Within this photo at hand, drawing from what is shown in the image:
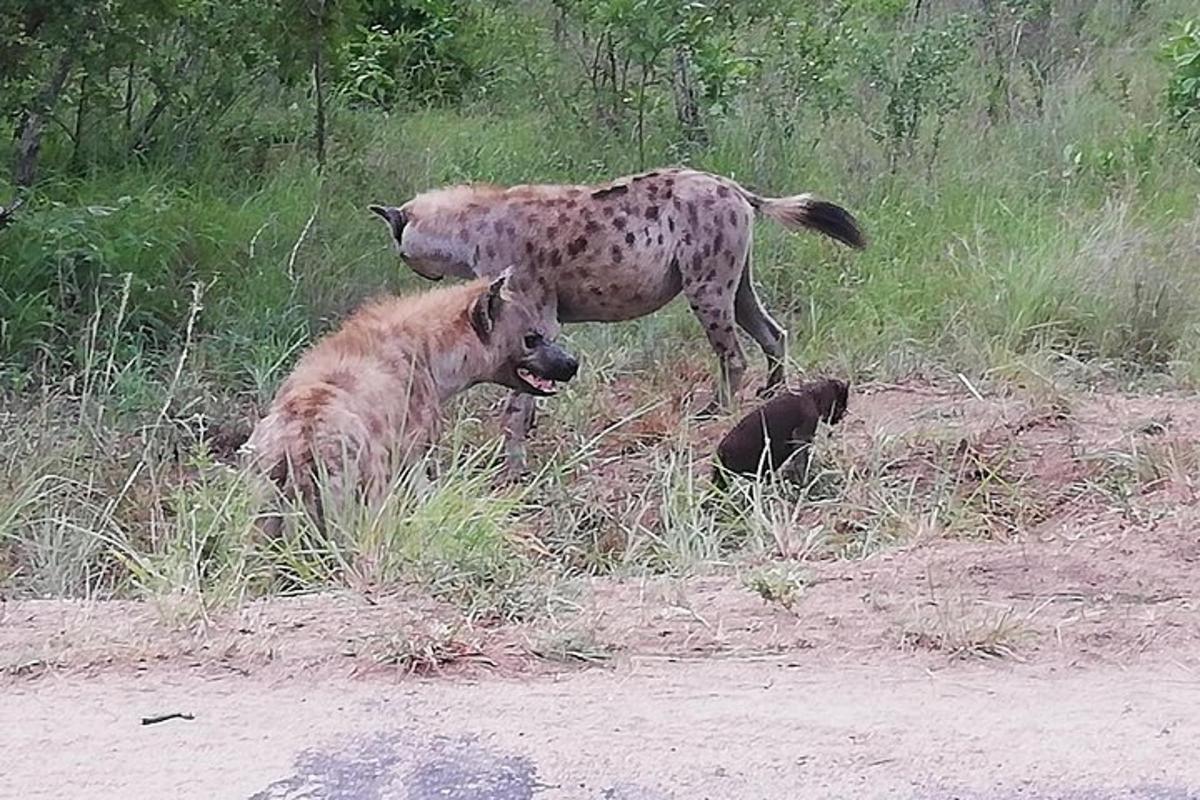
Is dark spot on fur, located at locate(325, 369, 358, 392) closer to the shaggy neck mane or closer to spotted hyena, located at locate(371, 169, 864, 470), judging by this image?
the shaggy neck mane

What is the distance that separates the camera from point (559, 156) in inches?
377

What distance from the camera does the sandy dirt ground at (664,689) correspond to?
3.07 m

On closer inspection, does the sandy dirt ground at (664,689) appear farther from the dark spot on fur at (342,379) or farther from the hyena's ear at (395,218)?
the hyena's ear at (395,218)

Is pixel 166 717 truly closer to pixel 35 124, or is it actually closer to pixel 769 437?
pixel 769 437

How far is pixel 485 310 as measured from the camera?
6055 millimetres

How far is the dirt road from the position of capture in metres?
3.04

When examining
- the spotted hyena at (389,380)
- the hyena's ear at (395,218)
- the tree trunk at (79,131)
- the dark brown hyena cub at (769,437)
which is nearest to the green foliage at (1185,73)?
the dark brown hyena cub at (769,437)

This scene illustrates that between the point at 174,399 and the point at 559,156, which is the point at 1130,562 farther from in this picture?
the point at 559,156

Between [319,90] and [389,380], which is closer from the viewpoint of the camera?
[389,380]

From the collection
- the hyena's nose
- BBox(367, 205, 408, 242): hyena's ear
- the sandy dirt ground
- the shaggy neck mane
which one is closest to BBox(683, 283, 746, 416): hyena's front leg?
the hyena's nose

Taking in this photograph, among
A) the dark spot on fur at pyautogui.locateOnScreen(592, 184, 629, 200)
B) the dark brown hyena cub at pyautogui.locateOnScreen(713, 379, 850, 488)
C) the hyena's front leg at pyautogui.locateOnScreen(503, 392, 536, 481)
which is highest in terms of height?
the dark spot on fur at pyautogui.locateOnScreen(592, 184, 629, 200)

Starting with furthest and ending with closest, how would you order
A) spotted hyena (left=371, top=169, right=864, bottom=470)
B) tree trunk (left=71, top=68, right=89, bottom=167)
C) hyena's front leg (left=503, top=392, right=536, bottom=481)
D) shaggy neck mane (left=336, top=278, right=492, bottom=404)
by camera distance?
tree trunk (left=71, top=68, right=89, bottom=167) → spotted hyena (left=371, top=169, right=864, bottom=470) → hyena's front leg (left=503, top=392, right=536, bottom=481) → shaggy neck mane (left=336, top=278, right=492, bottom=404)

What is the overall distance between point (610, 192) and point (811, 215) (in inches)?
33.5

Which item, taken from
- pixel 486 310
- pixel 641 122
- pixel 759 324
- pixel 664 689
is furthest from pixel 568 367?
pixel 641 122
